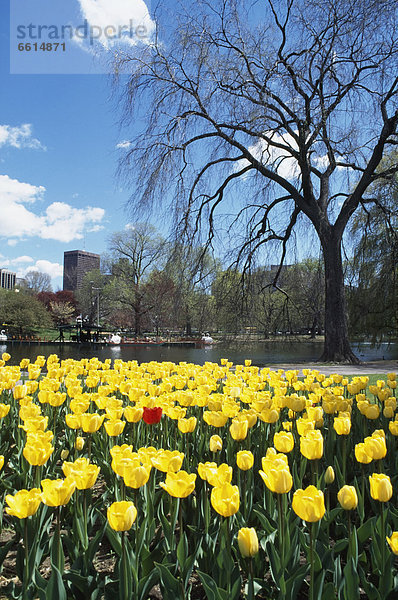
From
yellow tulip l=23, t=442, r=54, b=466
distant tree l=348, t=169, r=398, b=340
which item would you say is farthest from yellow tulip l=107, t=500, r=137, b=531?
distant tree l=348, t=169, r=398, b=340

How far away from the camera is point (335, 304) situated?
40.7 ft

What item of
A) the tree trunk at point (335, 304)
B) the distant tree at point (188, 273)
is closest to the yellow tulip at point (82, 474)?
the distant tree at point (188, 273)

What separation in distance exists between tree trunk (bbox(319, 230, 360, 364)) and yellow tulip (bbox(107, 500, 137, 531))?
11.8 m

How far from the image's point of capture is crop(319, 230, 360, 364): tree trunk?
12.3 m

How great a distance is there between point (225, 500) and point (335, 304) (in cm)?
1179

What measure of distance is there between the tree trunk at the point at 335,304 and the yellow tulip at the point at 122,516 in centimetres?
1175

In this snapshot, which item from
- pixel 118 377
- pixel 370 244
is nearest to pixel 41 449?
pixel 118 377

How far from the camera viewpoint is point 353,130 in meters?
10.3

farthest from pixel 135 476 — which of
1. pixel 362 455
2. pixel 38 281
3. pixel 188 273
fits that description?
pixel 38 281

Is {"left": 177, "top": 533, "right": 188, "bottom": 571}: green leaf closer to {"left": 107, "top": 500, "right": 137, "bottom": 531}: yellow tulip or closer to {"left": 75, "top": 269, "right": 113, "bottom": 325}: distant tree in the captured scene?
{"left": 107, "top": 500, "right": 137, "bottom": 531}: yellow tulip

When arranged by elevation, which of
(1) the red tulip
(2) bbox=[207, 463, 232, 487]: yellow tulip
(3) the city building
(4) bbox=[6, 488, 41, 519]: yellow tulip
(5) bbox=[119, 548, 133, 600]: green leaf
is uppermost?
(3) the city building

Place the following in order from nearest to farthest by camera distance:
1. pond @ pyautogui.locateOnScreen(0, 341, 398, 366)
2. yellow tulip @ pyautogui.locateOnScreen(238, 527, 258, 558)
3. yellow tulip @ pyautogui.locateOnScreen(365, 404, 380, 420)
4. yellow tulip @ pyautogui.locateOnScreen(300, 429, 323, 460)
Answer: yellow tulip @ pyautogui.locateOnScreen(238, 527, 258, 558)
yellow tulip @ pyautogui.locateOnScreen(300, 429, 323, 460)
yellow tulip @ pyautogui.locateOnScreen(365, 404, 380, 420)
pond @ pyautogui.locateOnScreen(0, 341, 398, 366)

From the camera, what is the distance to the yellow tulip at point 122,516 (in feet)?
3.92

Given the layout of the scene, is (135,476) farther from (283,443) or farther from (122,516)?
(283,443)
